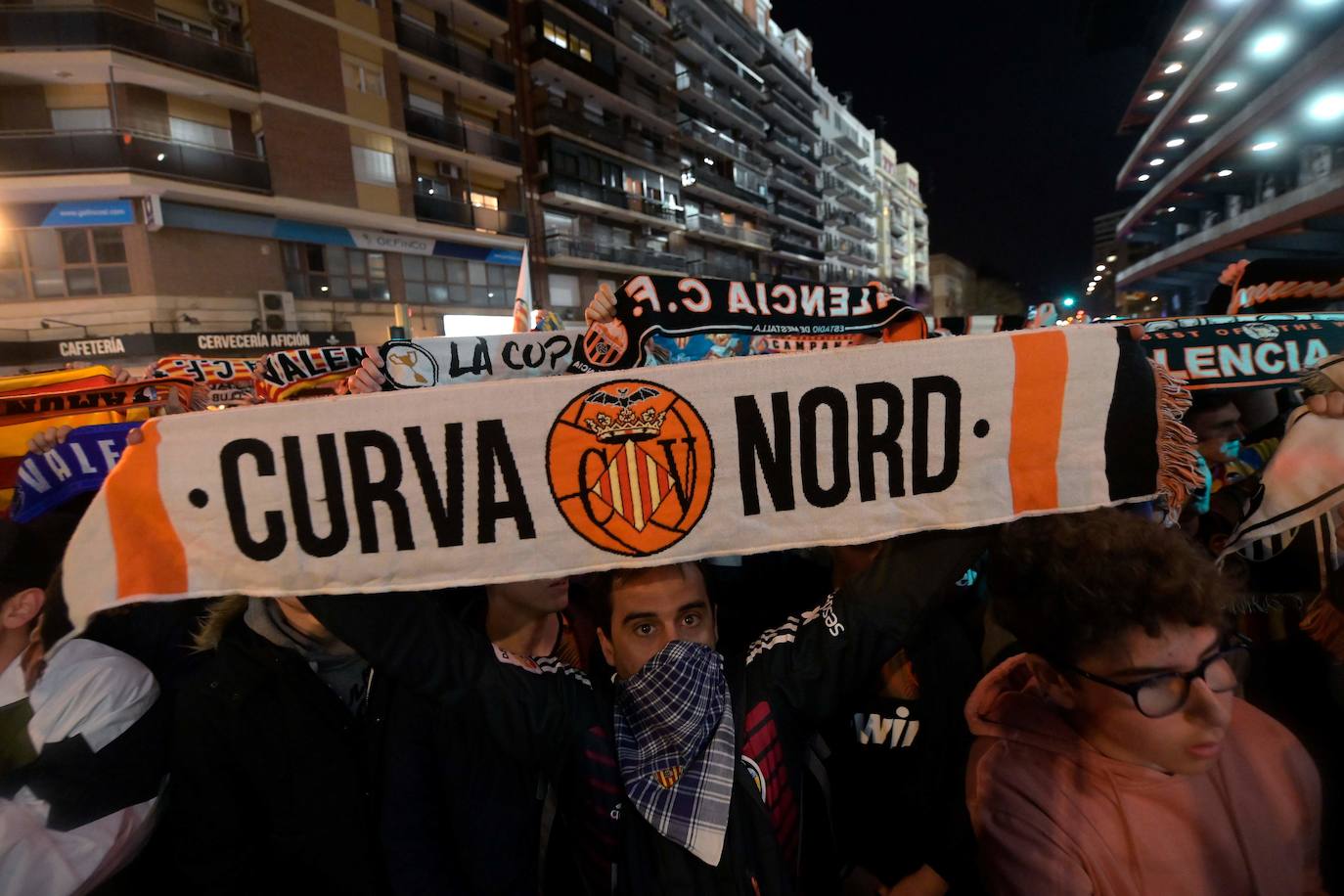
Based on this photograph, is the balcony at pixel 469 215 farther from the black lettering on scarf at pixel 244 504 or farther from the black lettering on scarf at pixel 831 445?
the black lettering on scarf at pixel 831 445

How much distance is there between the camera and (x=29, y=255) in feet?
46.5

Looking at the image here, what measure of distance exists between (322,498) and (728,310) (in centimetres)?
250

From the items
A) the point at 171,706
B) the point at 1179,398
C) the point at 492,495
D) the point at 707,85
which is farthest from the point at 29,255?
the point at 707,85

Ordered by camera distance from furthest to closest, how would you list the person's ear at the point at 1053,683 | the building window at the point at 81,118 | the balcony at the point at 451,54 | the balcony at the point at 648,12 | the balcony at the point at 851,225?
1. the balcony at the point at 851,225
2. the balcony at the point at 648,12
3. the balcony at the point at 451,54
4. the building window at the point at 81,118
5. the person's ear at the point at 1053,683

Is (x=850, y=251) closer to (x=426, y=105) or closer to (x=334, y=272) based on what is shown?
(x=426, y=105)

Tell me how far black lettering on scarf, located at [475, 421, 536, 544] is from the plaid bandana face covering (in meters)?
0.50

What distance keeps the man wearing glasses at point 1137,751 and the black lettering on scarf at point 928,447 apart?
0.28 meters

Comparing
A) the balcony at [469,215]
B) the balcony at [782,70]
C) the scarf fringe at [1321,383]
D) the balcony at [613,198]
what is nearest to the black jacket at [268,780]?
the scarf fringe at [1321,383]

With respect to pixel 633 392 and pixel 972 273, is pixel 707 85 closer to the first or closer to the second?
pixel 633 392

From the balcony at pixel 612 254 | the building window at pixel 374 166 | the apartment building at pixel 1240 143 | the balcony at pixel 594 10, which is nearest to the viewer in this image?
the apartment building at pixel 1240 143

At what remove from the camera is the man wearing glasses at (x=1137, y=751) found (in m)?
1.28

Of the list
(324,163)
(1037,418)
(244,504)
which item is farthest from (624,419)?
(324,163)

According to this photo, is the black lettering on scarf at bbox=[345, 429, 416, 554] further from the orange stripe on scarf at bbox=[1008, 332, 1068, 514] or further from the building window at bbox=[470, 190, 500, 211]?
the building window at bbox=[470, 190, 500, 211]

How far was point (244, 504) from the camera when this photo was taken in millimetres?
1435
